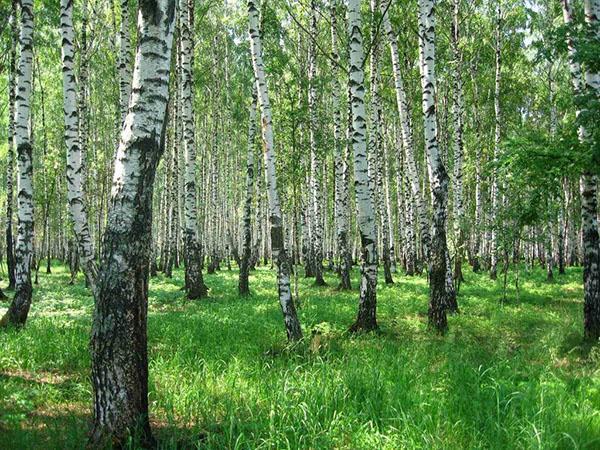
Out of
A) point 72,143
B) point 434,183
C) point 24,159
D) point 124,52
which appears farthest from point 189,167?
point 434,183

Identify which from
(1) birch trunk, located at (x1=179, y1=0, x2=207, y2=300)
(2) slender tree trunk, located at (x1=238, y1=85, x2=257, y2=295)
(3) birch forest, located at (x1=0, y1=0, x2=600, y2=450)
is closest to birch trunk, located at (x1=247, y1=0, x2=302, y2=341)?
(3) birch forest, located at (x1=0, y1=0, x2=600, y2=450)

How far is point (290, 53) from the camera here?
960 inches

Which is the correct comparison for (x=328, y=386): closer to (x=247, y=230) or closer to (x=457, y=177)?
(x=247, y=230)

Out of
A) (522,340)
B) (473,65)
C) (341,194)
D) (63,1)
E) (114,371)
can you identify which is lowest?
(522,340)

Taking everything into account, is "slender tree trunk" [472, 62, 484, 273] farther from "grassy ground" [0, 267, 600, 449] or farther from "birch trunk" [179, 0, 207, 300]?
"grassy ground" [0, 267, 600, 449]

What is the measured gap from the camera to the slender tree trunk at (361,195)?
8898mm

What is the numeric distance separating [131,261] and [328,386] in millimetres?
2584

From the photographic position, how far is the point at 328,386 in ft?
16.4

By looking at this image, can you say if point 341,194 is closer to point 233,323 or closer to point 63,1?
point 233,323

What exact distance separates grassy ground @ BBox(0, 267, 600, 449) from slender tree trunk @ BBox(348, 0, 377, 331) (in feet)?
2.03

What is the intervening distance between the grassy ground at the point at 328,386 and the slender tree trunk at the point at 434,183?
61 cm

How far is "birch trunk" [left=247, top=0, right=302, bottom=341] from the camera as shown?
7.76m

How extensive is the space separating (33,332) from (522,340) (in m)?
9.12

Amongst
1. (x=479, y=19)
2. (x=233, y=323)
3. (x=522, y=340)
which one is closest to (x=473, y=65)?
(x=479, y=19)
